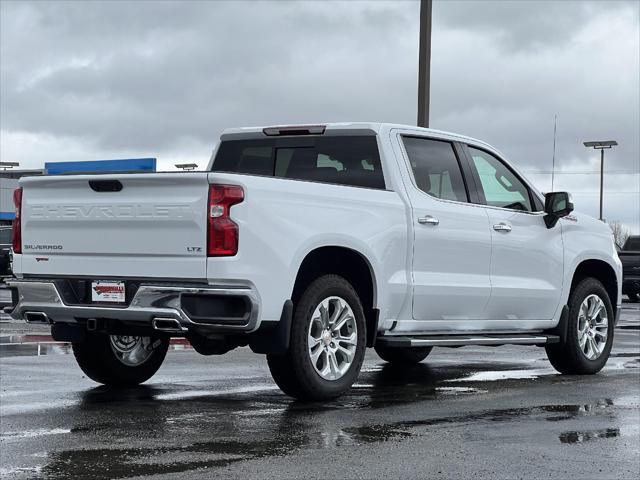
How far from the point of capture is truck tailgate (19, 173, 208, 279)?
25.4 ft

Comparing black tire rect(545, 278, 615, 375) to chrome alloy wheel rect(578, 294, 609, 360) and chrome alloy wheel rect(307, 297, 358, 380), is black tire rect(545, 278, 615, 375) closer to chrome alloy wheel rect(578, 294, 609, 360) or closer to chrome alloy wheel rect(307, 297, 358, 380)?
chrome alloy wheel rect(578, 294, 609, 360)

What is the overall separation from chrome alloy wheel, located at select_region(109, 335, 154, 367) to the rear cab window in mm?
1522

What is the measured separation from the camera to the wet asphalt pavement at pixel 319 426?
5.85 m

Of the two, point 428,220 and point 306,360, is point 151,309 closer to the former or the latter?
point 306,360

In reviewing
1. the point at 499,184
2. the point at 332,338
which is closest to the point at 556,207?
the point at 499,184

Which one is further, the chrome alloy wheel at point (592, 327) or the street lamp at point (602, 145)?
the street lamp at point (602, 145)

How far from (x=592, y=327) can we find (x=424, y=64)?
8138 mm

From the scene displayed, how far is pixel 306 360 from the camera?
812 cm

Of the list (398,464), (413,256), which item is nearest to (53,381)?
(413,256)

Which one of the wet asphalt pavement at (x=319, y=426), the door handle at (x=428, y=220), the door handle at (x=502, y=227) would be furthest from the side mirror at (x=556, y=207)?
the door handle at (x=428, y=220)

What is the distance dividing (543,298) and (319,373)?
297cm

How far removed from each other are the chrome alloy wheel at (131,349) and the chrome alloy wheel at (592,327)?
3.95 metres

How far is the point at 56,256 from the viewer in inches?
330

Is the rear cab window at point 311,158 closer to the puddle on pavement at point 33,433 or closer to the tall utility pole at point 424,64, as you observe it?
the puddle on pavement at point 33,433
